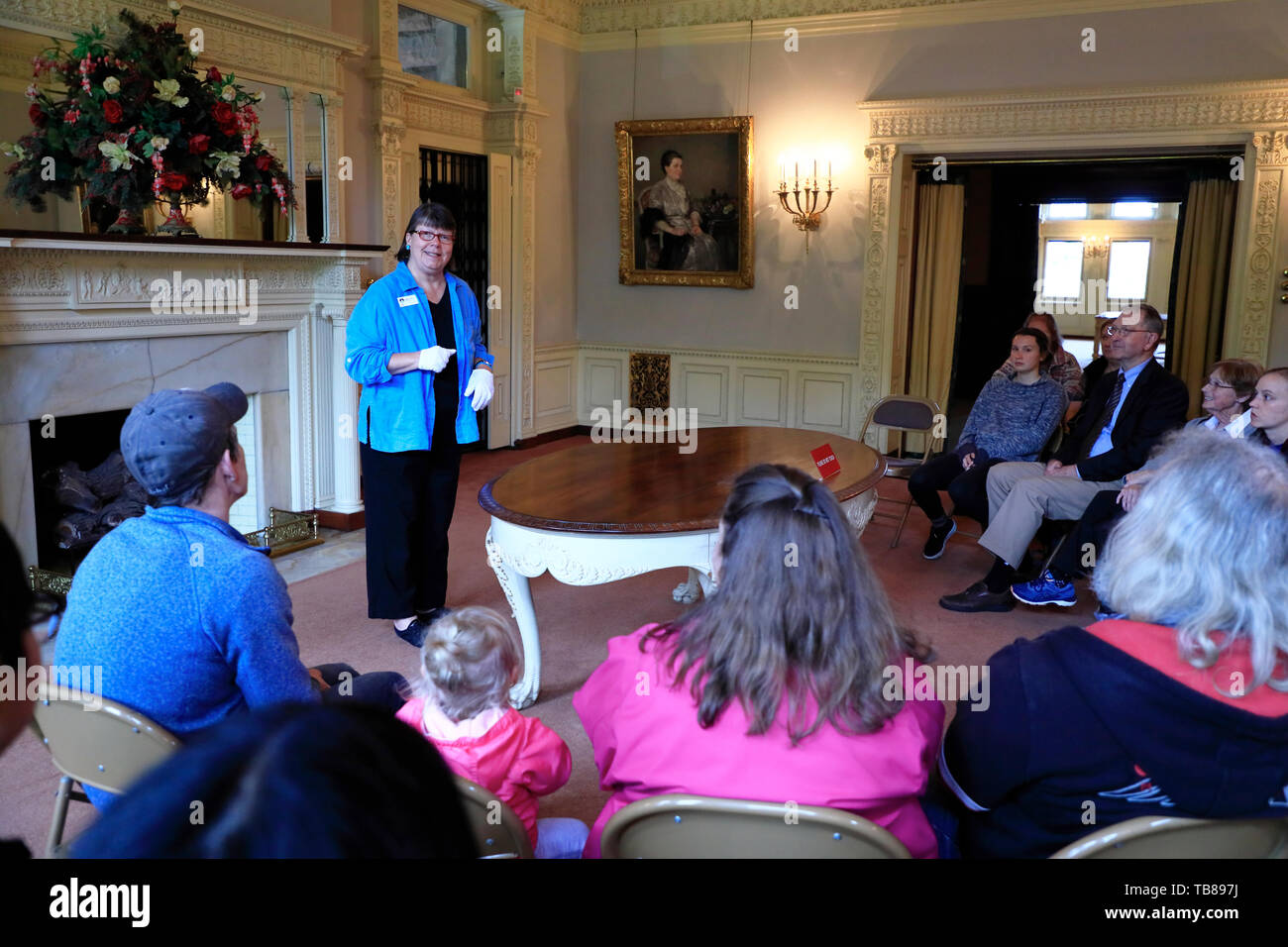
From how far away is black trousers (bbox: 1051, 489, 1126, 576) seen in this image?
4562 mm

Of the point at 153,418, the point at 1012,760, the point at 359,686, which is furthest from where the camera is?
the point at 359,686

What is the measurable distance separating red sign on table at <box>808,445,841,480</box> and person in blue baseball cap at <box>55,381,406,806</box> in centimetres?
245

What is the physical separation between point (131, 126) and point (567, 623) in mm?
2916

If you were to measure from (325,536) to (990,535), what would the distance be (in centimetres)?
360

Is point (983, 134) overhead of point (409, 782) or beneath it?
overhead

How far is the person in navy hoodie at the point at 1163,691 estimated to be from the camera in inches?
58.8

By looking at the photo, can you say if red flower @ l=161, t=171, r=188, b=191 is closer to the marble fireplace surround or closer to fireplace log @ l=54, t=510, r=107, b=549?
the marble fireplace surround

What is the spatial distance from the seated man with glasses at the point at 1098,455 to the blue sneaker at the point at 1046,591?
67 millimetres

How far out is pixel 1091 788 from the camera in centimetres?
158

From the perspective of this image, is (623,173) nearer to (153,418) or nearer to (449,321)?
(449,321)

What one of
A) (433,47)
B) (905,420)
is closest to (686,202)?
(433,47)

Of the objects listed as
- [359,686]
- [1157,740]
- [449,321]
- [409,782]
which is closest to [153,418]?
[359,686]

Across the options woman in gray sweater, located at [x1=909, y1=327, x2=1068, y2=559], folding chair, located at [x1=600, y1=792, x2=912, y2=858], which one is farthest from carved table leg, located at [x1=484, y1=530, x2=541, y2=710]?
woman in gray sweater, located at [x1=909, y1=327, x2=1068, y2=559]

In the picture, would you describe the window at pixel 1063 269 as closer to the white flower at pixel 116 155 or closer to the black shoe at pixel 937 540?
the black shoe at pixel 937 540
